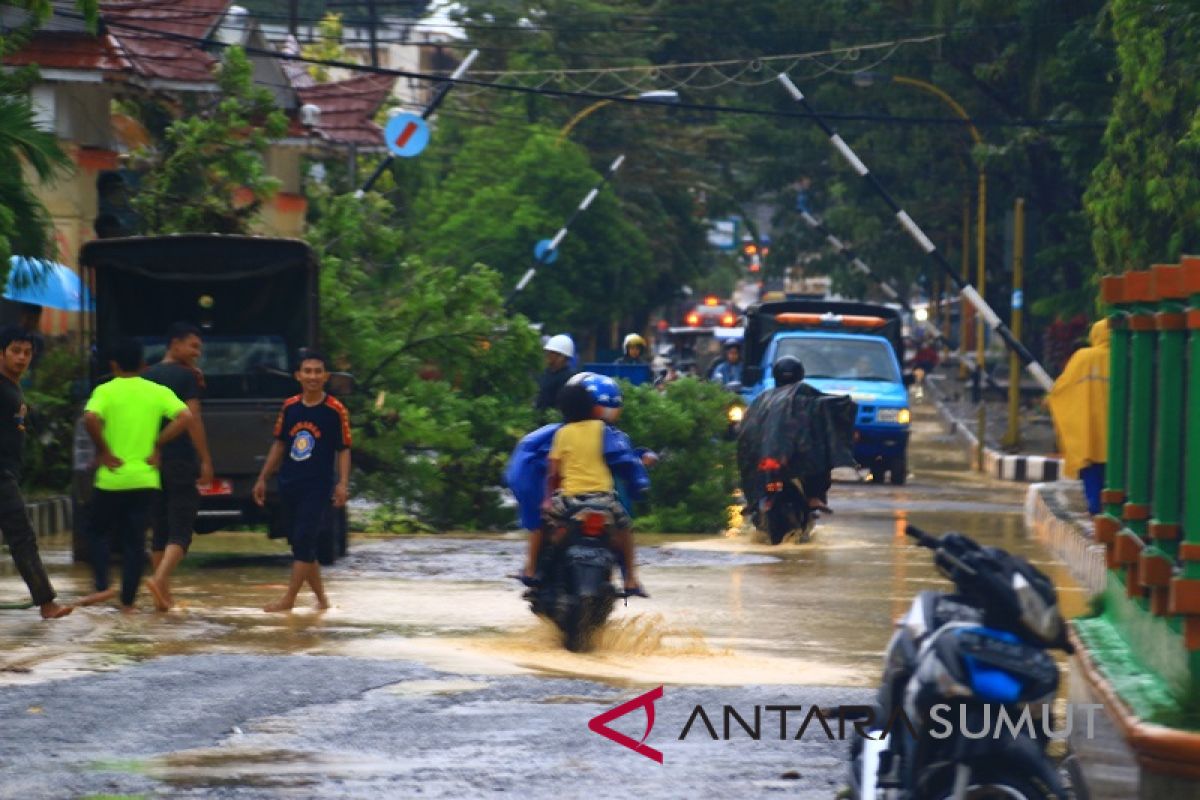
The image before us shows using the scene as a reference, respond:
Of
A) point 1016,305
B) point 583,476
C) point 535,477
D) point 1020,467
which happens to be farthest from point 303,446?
point 1016,305

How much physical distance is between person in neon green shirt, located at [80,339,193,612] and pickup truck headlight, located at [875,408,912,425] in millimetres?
18266

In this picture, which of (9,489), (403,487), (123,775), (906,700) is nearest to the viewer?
(906,700)

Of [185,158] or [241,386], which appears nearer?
[241,386]

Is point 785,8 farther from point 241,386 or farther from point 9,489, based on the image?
point 9,489

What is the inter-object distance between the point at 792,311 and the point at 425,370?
12.4 metres

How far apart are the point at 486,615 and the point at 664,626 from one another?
3.91ft

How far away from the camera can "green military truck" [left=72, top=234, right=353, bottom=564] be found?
1770cm

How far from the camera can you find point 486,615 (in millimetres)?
14281

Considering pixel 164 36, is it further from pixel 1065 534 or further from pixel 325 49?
pixel 325 49

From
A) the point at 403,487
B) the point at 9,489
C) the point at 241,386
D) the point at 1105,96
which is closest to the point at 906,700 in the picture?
the point at 9,489

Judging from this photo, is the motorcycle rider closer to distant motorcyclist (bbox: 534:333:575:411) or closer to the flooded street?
distant motorcyclist (bbox: 534:333:575:411)

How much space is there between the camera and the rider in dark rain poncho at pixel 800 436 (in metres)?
20.0

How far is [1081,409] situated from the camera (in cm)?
1599

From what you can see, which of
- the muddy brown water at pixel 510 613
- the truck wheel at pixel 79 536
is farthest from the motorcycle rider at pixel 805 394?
the truck wheel at pixel 79 536
